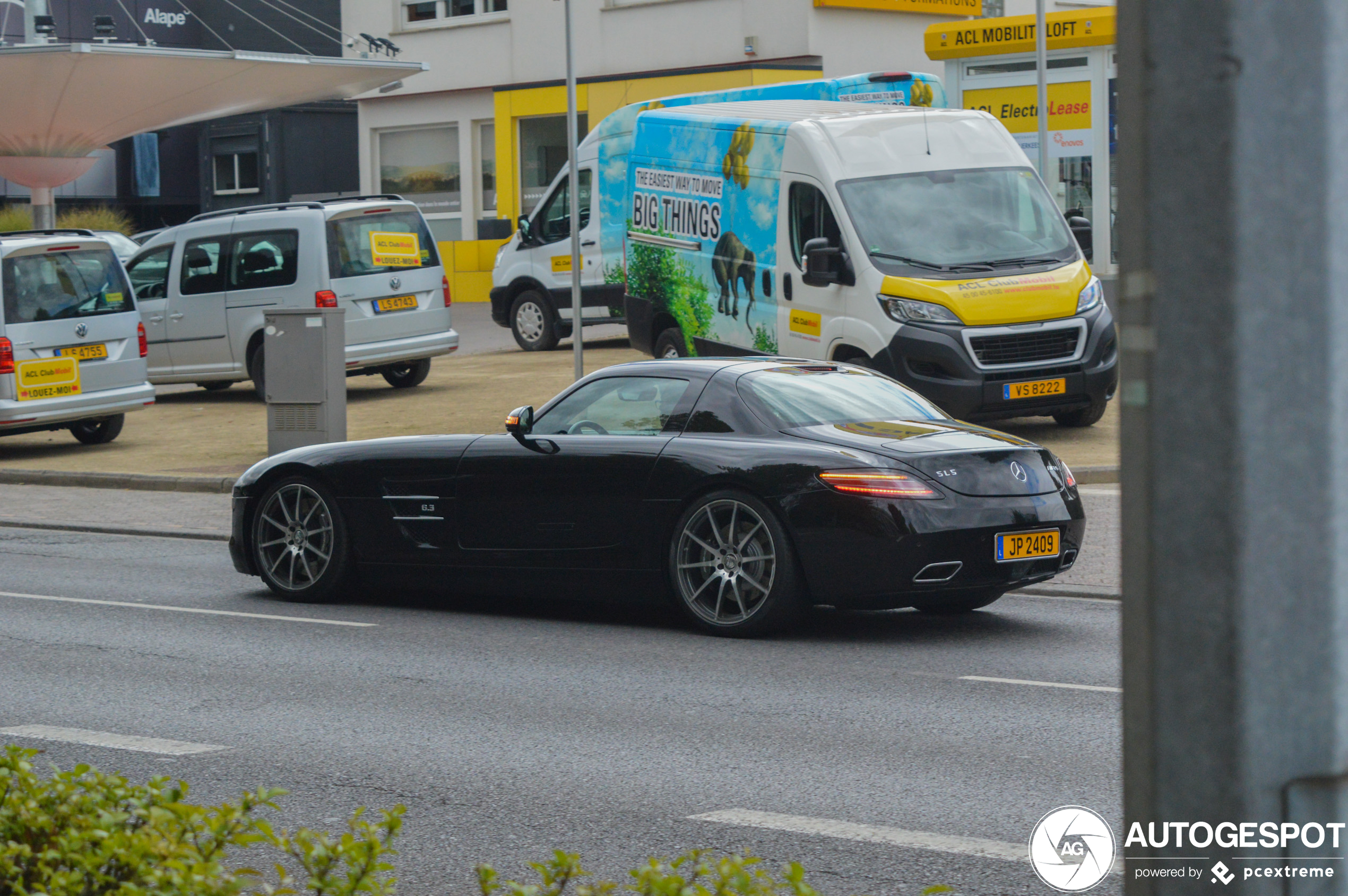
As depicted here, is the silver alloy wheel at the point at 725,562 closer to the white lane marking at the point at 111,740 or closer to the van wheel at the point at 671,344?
the white lane marking at the point at 111,740

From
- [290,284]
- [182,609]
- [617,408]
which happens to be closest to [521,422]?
[617,408]

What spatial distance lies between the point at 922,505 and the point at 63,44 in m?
24.9

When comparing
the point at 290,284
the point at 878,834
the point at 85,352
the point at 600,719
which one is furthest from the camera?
the point at 290,284

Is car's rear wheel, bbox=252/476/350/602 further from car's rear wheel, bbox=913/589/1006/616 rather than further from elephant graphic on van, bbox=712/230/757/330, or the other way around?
elephant graphic on van, bbox=712/230/757/330

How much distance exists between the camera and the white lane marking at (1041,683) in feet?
23.3

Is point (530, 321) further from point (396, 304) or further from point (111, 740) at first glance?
point (111, 740)

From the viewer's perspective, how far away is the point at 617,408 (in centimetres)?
898

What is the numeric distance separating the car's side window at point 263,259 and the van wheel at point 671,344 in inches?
192

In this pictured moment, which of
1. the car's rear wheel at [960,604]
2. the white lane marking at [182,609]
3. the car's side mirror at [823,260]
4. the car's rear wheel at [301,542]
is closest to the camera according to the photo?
the car's rear wheel at [960,604]

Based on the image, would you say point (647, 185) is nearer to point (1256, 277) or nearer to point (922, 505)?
point (922, 505)

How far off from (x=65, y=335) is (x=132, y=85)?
15431mm

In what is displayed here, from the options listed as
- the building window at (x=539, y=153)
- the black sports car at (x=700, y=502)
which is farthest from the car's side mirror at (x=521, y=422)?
the building window at (x=539, y=153)

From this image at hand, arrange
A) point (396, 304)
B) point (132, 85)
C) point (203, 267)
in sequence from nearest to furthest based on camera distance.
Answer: point (396, 304)
point (203, 267)
point (132, 85)
